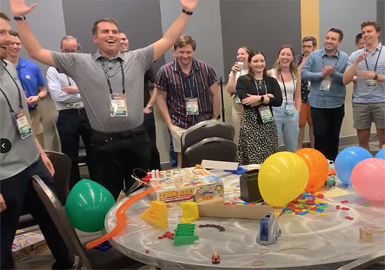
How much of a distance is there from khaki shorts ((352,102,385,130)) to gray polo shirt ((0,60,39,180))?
3.33m

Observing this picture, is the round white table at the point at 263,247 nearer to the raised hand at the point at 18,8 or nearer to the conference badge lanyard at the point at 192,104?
the raised hand at the point at 18,8

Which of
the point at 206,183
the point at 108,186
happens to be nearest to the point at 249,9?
the point at 108,186

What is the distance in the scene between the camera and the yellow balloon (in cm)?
157

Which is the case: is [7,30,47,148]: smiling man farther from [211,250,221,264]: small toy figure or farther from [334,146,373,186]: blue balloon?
[211,250,221,264]: small toy figure

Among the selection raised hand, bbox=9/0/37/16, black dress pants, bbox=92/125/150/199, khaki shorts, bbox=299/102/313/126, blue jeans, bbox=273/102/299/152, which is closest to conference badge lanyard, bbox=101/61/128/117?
black dress pants, bbox=92/125/150/199

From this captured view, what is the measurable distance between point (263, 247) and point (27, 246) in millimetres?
2149

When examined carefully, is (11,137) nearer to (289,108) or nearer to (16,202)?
(16,202)

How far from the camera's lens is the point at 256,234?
1.38m

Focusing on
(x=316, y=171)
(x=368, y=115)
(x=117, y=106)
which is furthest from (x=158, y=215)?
(x=368, y=115)

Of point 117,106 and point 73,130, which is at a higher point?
point 117,106

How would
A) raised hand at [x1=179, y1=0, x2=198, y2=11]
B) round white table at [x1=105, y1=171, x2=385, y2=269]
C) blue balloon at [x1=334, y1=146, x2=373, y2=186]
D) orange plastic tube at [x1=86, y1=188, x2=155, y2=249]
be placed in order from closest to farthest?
round white table at [x1=105, y1=171, x2=385, y2=269] → orange plastic tube at [x1=86, y1=188, x2=155, y2=249] → blue balloon at [x1=334, y1=146, x2=373, y2=186] → raised hand at [x1=179, y1=0, x2=198, y2=11]

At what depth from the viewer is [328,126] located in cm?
425

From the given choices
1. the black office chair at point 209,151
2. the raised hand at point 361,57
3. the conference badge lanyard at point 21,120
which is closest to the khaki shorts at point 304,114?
the raised hand at point 361,57

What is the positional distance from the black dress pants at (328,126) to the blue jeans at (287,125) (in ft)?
1.84
